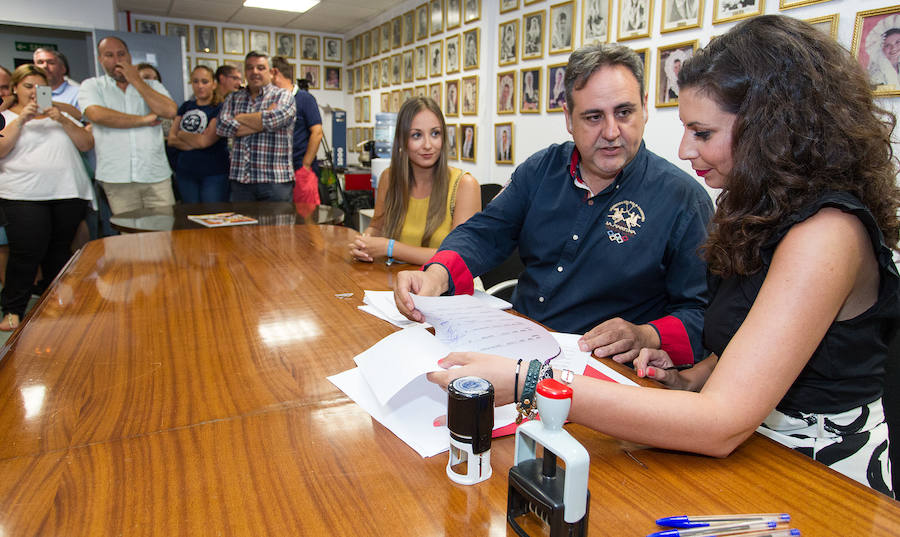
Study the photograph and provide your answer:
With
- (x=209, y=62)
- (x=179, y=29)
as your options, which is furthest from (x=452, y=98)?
(x=179, y=29)

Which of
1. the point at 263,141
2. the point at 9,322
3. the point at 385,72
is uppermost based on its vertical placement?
the point at 385,72

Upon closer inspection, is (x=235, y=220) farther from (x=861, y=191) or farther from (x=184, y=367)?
(x=861, y=191)

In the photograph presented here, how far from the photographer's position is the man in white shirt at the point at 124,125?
3994 millimetres

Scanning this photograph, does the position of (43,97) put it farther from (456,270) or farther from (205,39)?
(205,39)

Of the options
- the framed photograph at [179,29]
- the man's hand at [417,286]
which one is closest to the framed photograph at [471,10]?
the man's hand at [417,286]

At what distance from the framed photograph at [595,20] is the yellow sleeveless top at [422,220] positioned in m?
1.52

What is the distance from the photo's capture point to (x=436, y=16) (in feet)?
18.4

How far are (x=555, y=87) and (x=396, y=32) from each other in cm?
338

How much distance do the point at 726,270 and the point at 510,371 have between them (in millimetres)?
518

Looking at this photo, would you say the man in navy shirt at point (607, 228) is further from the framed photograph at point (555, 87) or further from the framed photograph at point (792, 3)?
the framed photograph at point (555, 87)

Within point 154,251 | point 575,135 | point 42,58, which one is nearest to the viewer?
point 575,135

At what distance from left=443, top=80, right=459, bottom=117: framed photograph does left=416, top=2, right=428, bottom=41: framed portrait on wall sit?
86 cm

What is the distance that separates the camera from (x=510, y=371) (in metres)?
0.89

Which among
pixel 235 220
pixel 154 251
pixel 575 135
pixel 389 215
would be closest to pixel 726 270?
pixel 575 135
